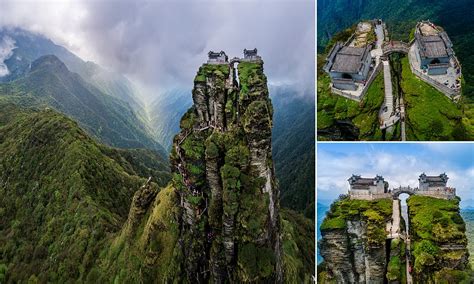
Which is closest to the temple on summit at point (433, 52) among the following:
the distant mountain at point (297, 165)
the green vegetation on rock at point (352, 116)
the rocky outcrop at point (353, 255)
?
the green vegetation on rock at point (352, 116)

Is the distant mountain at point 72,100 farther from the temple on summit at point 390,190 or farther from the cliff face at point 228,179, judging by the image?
the temple on summit at point 390,190

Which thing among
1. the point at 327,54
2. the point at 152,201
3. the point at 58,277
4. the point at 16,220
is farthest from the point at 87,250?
the point at 327,54

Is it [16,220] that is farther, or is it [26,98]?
[26,98]

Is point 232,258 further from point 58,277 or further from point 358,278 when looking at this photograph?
point 58,277

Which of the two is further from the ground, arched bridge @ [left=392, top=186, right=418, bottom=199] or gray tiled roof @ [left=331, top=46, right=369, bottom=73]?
gray tiled roof @ [left=331, top=46, right=369, bottom=73]

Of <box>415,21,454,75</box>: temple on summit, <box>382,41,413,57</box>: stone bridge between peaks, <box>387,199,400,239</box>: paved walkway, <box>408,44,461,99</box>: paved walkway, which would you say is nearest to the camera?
<box>387,199,400,239</box>: paved walkway

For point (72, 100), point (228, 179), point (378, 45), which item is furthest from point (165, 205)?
point (72, 100)

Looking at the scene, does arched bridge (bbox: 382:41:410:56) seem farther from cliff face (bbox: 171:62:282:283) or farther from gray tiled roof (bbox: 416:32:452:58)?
cliff face (bbox: 171:62:282:283)

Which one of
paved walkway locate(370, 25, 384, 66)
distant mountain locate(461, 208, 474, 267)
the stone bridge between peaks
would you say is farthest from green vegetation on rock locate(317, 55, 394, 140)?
distant mountain locate(461, 208, 474, 267)
